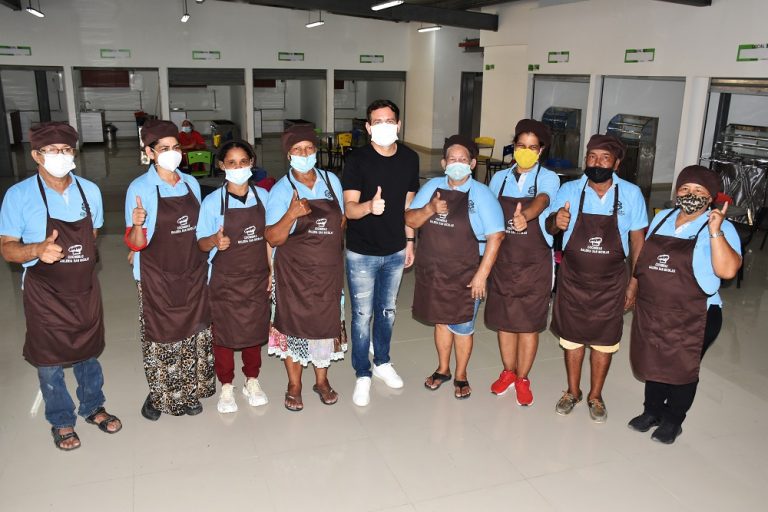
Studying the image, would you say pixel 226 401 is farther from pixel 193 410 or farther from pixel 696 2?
pixel 696 2

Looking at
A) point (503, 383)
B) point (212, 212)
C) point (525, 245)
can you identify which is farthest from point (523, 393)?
point (212, 212)

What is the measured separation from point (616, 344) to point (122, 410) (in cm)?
291

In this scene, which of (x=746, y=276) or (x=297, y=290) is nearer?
(x=297, y=290)

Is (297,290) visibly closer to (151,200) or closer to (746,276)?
(151,200)

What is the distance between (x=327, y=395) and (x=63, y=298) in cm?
158

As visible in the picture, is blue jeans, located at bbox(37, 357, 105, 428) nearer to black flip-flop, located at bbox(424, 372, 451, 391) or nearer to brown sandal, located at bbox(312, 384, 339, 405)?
brown sandal, located at bbox(312, 384, 339, 405)

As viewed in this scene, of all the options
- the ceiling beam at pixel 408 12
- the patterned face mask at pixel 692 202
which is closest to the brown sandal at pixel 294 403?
the patterned face mask at pixel 692 202

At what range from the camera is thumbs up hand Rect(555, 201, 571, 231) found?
11.0 feet

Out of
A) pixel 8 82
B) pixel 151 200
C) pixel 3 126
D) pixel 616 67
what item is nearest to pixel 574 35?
pixel 616 67

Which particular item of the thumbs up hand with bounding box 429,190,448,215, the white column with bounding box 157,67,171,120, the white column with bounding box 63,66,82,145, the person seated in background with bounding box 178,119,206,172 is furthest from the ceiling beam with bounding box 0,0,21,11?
the thumbs up hand with bounding box 429,190,448,215

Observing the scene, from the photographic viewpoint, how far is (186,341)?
348cm

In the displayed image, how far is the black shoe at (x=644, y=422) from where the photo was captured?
142 inches

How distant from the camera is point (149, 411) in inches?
143

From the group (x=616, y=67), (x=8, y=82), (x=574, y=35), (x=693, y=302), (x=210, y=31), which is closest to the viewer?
(x=693, y=302)
